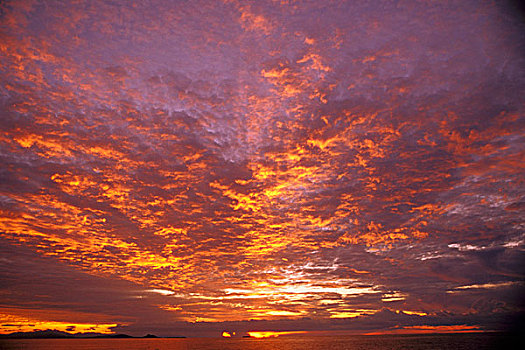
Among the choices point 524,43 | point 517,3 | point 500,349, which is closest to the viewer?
point 517,3

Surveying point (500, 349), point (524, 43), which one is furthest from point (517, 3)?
point (500, 349)

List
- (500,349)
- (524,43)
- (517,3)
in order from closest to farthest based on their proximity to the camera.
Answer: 1. (517,3)
2. (524,43)
3. (500,349)

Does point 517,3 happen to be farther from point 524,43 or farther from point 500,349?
point 500,349

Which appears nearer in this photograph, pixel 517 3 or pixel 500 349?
pixel 517 3

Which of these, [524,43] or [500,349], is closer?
[524,43]

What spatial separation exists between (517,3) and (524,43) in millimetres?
3621

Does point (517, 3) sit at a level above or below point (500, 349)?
above

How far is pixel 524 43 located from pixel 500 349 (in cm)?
15148

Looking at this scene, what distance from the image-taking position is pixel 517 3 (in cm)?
1731

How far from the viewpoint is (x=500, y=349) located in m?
128

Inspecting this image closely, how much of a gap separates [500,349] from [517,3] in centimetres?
15499

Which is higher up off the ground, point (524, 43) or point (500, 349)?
point (524, 43)

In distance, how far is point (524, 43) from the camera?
19.8m
